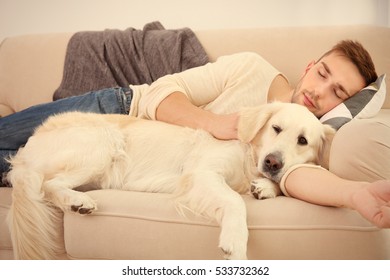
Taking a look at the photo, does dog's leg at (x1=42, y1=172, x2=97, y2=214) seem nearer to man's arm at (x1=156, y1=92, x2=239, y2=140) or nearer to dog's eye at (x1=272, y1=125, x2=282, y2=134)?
man's arm at (x1=156, y1=92, x2=239, y2=140)

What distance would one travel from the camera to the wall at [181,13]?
64.4 inches

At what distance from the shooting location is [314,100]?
4.65 ft

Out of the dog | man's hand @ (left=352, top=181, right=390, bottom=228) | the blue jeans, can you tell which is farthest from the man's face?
the blue jeans

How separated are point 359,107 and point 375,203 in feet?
1.77

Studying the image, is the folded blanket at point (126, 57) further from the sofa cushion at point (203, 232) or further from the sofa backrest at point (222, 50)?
the sofa cushion at point (203, 232)

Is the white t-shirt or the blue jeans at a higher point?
the white t-shirt

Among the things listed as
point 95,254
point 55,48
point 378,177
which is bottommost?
point 95,254

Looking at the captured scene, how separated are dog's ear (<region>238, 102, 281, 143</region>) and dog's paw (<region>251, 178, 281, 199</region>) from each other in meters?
0.18

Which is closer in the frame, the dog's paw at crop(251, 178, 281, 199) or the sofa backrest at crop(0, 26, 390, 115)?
the dog's paw at crop(251, 178, 281, 199)

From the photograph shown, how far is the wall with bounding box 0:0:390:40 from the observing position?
5.37 ft

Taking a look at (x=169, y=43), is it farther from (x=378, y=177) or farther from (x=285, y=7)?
(x=378, y=177)

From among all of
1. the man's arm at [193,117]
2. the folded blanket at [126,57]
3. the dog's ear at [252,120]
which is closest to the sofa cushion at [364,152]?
the dog's ear at [252,120]

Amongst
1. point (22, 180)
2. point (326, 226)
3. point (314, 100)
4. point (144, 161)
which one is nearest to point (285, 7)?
point (314, 100)
